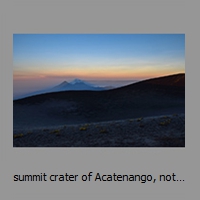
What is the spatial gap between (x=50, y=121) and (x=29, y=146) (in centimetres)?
941

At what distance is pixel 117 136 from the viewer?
10.9 meters

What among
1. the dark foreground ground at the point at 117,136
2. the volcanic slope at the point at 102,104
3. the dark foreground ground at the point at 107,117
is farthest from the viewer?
the volcanic slope at the point at 102,104

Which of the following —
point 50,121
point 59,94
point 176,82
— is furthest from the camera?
point 176,82

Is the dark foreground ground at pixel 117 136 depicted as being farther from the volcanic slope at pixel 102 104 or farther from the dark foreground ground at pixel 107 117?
the volcanic slope at pixel 102 104

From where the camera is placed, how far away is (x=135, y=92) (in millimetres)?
31609

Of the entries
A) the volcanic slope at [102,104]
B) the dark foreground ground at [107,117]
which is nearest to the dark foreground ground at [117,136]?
the dark foreground ground at [107,117]

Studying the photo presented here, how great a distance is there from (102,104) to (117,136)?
15520mm

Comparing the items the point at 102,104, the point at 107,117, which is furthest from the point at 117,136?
the point at 102,104

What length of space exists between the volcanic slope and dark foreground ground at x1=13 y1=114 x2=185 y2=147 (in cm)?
656

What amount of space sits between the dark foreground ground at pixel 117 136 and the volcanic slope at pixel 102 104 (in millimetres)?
6558

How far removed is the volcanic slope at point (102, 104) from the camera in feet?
69.2

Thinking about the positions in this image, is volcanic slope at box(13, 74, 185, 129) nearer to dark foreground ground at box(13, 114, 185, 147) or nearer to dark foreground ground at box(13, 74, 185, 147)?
dark foreground ground at box(13, 74, 185, 147)

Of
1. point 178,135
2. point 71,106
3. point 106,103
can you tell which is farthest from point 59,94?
point 178,135

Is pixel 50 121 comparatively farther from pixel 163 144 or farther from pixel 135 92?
pixel 135 92
